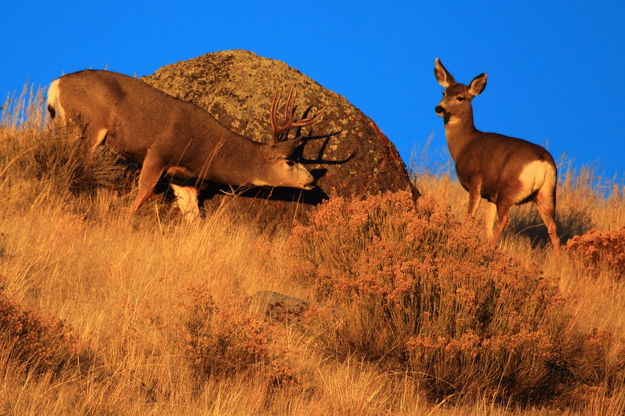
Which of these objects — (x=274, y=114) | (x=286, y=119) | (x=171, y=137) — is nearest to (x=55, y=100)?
(x=171, y=137)

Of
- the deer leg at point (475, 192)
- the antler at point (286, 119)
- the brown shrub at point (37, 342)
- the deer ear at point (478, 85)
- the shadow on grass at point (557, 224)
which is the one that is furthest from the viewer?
the shadow on grass at point (557, 224)

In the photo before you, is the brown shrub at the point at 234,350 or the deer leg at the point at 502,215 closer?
the brown shrub at the point at 234,350

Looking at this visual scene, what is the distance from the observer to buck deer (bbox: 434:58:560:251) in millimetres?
10375

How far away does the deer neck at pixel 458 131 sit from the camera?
37.8ft

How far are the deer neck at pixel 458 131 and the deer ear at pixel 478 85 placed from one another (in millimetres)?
307

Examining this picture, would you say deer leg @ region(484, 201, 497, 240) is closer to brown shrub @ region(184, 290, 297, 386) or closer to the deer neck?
the deer neck

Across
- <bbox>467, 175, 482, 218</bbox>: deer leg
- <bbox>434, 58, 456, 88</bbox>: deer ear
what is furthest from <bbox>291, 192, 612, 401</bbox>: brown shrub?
<bbox>434, 58, 456, 88</bbox>: deer ear

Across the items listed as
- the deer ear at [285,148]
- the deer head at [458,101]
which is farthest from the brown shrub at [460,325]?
the deer head at [458,101]

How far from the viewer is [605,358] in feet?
20.2

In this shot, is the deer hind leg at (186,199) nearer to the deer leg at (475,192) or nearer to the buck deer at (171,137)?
the buck deer at (171,137)

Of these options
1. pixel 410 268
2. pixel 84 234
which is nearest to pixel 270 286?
pixel 410 268

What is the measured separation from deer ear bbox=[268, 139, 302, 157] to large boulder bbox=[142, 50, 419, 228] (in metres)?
0.45

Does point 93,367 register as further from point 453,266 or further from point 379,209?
point 379,209

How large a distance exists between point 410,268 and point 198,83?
19.6 ft
